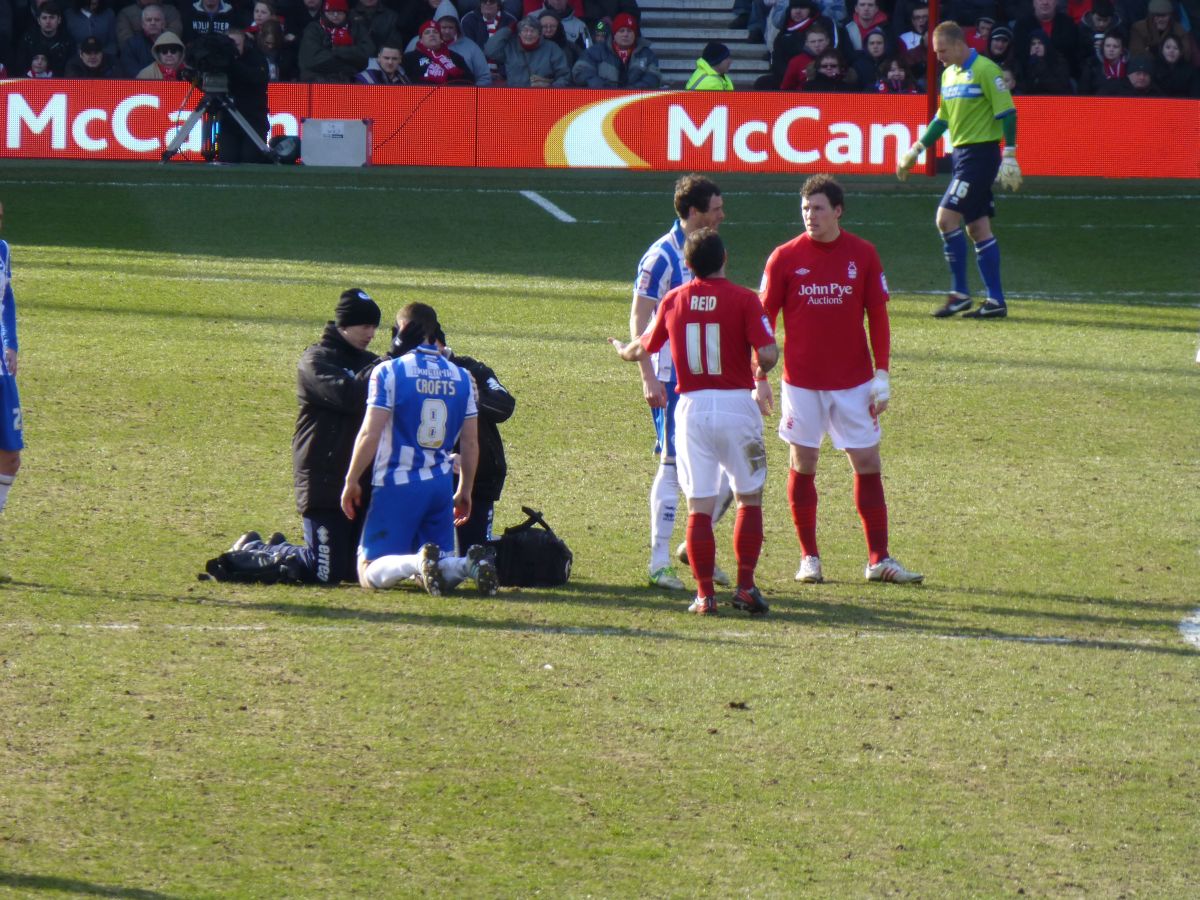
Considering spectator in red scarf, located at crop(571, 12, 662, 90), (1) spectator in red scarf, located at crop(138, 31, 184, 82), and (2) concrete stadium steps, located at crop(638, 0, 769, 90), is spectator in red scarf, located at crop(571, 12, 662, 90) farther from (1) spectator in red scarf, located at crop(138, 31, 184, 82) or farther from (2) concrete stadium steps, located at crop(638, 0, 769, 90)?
(1) spectator in red scarf, located at crop(138, 31, 184, 82)

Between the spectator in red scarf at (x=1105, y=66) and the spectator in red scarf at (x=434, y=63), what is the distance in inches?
357

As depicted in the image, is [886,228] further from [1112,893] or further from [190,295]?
[1112,893]

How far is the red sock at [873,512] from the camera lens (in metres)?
9.00

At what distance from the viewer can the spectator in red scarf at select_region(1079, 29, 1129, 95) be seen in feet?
90.3

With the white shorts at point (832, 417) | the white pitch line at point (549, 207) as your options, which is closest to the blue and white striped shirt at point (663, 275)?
the white shorts at point (832, 417)

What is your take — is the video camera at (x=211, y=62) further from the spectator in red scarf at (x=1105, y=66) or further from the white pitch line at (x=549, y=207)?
the spectator in red scarf at (x=1105, y=66)

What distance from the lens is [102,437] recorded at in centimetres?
1199

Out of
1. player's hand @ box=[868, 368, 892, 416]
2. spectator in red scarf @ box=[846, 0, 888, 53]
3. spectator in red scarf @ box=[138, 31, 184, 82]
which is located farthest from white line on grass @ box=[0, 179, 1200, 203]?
player's hand @ box=[868, 368, 892, 416]

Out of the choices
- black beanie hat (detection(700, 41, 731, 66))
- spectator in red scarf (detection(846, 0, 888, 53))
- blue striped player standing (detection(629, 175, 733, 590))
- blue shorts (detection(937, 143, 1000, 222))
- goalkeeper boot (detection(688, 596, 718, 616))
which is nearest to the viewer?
goalkeeper boot (detection(688, 596, 718, 616))

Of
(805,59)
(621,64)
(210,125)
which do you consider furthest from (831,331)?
(621,64)

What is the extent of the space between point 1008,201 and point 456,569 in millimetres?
16879

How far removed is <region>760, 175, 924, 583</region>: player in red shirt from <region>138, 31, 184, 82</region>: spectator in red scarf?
18.7 metres

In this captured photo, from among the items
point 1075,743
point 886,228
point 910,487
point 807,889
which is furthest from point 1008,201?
point 807,889

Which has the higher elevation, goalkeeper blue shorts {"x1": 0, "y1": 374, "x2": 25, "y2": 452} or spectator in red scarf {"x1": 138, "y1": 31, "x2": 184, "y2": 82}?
spectator in red scarf {"x1": 138, "y1": 31, "x2": 184, "y2": 82}
